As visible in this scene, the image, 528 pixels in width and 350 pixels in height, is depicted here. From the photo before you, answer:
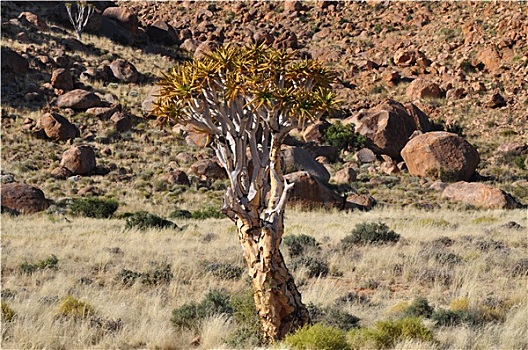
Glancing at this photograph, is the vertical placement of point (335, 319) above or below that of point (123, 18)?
below

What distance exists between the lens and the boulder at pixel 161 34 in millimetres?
62094

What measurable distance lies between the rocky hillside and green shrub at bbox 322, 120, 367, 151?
75 centimetres

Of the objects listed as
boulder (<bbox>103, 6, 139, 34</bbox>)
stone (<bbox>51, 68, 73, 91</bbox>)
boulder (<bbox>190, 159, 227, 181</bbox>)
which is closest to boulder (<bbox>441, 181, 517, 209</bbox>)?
boulder (<bbox>190, 159, 227, 181</bbox>)

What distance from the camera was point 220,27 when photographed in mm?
67625

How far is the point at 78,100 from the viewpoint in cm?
4162

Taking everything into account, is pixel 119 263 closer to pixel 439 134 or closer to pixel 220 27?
pixel 439 134

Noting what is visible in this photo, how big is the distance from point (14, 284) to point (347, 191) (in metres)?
24.6

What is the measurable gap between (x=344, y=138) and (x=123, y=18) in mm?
33044

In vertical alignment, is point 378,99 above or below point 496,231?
above

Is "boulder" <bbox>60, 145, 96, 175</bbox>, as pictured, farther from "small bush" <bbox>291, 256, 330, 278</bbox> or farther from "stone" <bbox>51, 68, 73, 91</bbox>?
"small bush" <bbox>291, 256, 330, 278</bbox>

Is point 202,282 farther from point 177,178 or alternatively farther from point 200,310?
point 177,178

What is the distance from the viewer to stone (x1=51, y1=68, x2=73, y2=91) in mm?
43594

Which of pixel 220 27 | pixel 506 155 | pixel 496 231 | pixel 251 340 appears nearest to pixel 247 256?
pixel 251 340

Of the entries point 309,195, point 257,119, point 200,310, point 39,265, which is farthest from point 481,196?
point 257,119
